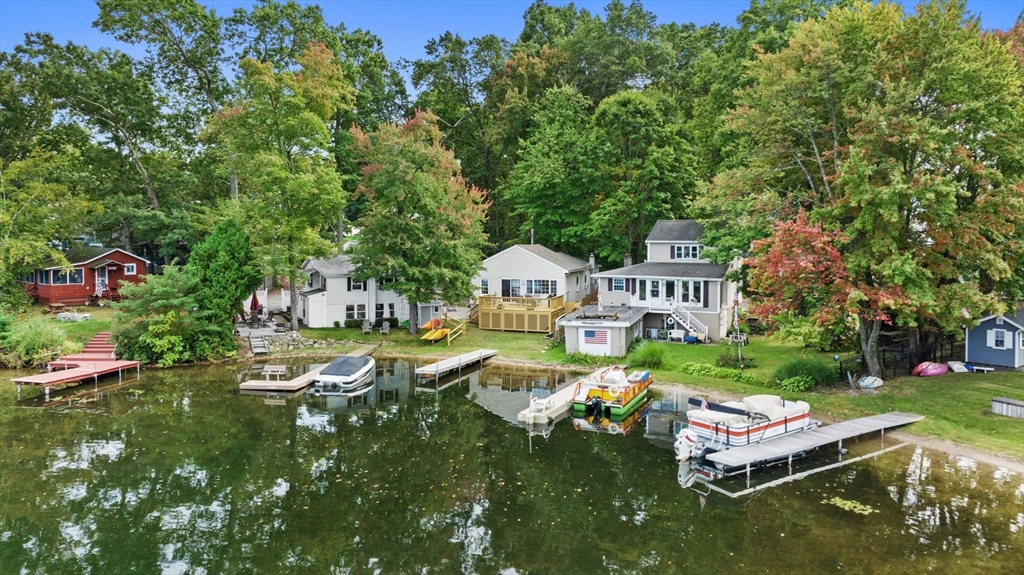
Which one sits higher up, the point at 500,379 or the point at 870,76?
the point at 870,76

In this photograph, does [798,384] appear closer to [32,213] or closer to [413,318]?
[413,318]

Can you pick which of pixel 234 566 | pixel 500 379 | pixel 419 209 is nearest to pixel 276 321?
pixel 419 209

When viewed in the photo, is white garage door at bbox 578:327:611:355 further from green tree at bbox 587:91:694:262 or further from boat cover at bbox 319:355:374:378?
green tree at bbox 587:91:694:262

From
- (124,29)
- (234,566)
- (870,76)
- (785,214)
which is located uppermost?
(124,29)

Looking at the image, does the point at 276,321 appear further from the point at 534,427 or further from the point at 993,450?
the point at 993,450

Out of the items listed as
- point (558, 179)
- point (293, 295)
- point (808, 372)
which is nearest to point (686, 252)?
point (558, 179)

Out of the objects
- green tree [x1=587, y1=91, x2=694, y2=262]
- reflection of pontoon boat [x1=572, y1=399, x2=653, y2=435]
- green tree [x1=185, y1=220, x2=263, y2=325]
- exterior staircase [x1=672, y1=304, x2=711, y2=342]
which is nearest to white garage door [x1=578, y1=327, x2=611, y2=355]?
exterior staircase [x1=672, y1=304, x2=711, y2=342]

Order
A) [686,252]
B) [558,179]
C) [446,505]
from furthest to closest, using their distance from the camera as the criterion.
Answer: [558,179], [686,252], [446,505]
